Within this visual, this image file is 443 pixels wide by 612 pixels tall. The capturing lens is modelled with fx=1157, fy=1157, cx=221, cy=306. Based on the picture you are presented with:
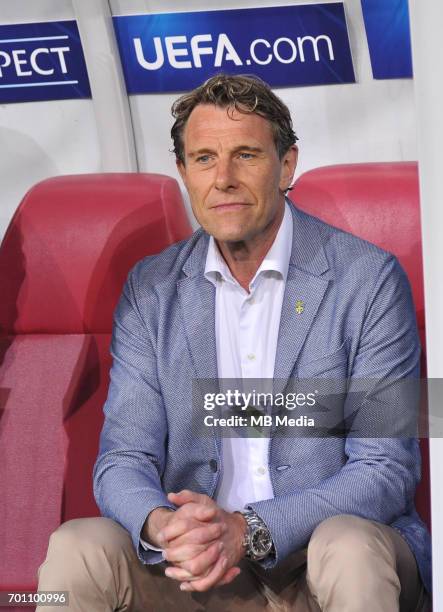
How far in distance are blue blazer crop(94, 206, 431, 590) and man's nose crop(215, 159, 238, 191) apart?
18 centimetres

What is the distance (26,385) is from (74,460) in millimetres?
237

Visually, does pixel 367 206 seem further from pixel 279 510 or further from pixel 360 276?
pixel 279 510

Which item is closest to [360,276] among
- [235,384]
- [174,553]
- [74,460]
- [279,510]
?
[235,384]

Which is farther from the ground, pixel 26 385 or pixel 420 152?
pixel 420 152

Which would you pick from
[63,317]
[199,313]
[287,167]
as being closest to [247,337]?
[199,313]

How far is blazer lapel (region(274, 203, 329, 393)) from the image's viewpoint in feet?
7.24

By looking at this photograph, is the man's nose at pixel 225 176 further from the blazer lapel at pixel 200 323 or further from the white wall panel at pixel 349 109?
the white wall panel at pixel 349 109

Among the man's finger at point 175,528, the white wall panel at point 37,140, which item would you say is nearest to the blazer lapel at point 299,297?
the man's finger at point 175,528

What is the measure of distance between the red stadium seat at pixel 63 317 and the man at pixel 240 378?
357 millimetres

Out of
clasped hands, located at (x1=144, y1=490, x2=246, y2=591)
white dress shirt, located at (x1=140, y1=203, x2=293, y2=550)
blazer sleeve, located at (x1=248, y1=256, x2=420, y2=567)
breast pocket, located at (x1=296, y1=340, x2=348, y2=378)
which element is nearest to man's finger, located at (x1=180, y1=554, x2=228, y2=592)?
clasped hands, located at (x1=144, y1=490, x2=246, y2=591)

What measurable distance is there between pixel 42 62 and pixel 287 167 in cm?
102

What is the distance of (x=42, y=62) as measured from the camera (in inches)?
122

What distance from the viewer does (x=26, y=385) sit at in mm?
2826

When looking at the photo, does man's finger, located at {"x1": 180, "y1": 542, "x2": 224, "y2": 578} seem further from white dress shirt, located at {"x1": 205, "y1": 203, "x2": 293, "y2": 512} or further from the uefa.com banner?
the uefa.com banner
